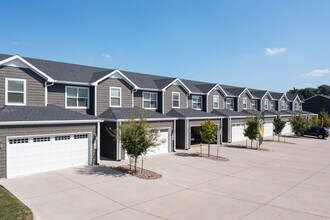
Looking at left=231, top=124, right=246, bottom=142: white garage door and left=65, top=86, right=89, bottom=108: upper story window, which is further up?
left=65, top=86, right=89, bottom=108: upper story window

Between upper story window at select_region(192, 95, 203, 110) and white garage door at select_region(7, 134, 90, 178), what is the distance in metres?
16.2

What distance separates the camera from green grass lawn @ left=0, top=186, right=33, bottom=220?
863cm

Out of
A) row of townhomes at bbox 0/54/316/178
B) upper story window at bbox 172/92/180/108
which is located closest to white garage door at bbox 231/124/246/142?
row of townhomes at bbox 0/54/316/178

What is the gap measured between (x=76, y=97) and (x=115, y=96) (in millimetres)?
3351

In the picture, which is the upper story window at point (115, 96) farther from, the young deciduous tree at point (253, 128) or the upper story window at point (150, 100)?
the young deciduous tree at point (253, 128)

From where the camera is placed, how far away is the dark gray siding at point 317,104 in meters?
60.1

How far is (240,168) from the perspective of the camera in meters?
17.5

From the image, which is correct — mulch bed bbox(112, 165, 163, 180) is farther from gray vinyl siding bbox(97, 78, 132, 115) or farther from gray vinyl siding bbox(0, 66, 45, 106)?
gray vinyl siding bbox(0, 66, 45, 106)

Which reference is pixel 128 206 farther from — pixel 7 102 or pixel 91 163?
pixel 7 102

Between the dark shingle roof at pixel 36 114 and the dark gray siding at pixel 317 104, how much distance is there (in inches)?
2327

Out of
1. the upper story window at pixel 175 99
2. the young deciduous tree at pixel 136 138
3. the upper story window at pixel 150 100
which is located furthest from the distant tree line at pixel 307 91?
the young deciduous tree at pixel 136 138

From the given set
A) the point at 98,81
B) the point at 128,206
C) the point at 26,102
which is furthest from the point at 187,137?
the point at 128,206

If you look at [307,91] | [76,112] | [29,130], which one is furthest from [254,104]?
[307,91]

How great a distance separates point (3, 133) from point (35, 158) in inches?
84.8
